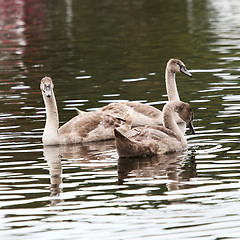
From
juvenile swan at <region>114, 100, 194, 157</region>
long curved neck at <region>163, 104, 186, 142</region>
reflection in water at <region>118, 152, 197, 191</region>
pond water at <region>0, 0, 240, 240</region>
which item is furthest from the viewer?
long curved neck at <region>163, 104, 186, 142</region>

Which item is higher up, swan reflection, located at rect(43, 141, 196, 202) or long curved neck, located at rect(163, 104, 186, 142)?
long curved neck, located at rect(163, 104, 186, 142)

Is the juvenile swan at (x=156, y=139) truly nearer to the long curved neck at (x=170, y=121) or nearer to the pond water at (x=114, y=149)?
the long curved neck at (x=170, y=121)

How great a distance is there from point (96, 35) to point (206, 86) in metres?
18.8

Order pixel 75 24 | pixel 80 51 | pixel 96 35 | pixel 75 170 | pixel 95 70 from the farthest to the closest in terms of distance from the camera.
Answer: pixel 75 24 → pixel 96 35 → pixel 80 51 → pixel 95 70 → pixel 75 170

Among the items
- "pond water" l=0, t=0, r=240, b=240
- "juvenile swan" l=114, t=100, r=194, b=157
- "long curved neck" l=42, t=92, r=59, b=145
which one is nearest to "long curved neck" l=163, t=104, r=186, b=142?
"juvenile swan" l=114, t=100, r=194, b=157

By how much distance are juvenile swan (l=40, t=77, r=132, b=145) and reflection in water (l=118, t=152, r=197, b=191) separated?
2420mm

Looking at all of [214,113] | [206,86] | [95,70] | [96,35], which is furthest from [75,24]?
[214,113]

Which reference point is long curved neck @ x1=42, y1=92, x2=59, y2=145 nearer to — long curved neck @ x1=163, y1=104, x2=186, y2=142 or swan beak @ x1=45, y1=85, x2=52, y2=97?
swan beak @ x1=45, y1=85, x2=52, y2=97

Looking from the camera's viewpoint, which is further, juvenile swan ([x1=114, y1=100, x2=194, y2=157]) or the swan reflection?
juvenile swan ([x1=114, y1=100, x2=194, y2=157])

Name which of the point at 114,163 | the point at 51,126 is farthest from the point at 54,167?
the point at 51,126

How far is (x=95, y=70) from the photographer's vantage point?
2867 cm

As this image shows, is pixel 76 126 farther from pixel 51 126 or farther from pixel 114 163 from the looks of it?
pixel 114 163

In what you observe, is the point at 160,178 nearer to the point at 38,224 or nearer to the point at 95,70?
the point at 38,224

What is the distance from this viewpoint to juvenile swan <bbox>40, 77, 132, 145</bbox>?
689 inches
